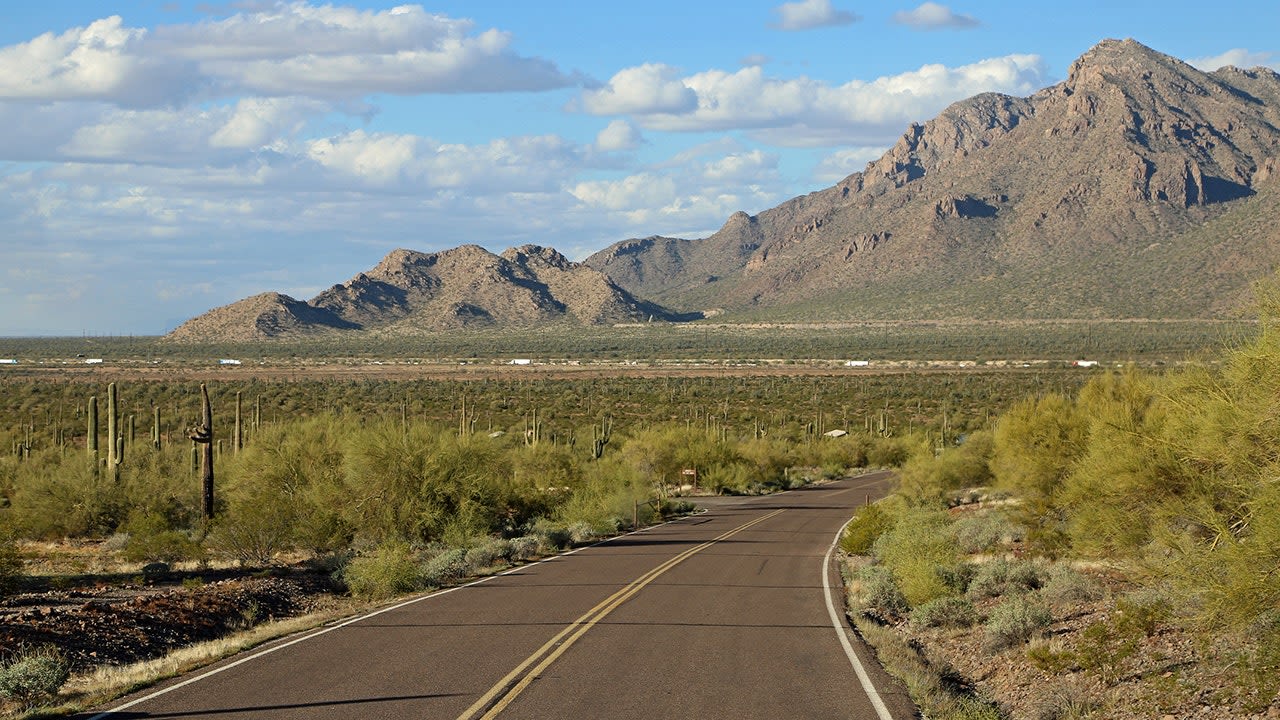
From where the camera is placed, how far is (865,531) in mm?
27281

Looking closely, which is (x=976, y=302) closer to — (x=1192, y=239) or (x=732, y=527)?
(x=1192, y=239)

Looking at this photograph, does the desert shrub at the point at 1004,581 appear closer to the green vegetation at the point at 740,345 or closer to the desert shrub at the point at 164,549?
the desert shrub at the point at 164,549

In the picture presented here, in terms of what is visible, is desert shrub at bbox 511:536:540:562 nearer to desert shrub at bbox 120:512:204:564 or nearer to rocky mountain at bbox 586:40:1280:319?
desert shrub at bbox 120:512:204:564

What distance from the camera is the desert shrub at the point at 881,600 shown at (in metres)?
18.5

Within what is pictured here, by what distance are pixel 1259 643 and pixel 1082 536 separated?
8873mm

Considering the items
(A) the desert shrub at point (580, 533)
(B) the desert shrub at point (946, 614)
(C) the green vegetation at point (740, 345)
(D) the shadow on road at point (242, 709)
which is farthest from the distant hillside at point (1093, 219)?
(D) the shadow on road at point (242, 709)

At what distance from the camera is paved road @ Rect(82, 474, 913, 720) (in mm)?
10547

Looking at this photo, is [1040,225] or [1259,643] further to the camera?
[1040,225]

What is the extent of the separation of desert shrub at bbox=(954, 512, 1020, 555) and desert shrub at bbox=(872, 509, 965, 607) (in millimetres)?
4656

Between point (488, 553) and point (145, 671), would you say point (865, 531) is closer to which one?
point (488, 553)

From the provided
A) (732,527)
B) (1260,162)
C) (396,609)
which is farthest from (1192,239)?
(396,609)

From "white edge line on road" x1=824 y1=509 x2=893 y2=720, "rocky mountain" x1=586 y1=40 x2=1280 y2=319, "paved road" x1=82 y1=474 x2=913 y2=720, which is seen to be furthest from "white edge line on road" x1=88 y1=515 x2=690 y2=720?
"rocky mountain" x1=586 y1=40 x2=1280 y2=319

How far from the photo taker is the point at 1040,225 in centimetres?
15688

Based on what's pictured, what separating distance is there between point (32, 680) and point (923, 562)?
12946 millimetres
